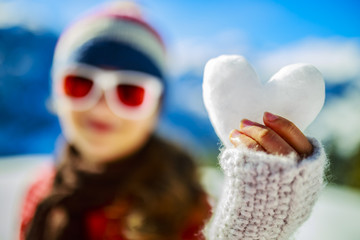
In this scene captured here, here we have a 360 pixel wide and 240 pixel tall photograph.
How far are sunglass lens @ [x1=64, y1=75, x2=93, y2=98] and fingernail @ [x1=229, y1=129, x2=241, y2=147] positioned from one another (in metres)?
0.62

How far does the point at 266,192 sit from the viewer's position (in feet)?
0.85

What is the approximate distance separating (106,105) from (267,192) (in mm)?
654

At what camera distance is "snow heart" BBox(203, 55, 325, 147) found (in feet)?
0.90

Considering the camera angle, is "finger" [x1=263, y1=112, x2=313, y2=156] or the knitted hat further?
the knitted hat

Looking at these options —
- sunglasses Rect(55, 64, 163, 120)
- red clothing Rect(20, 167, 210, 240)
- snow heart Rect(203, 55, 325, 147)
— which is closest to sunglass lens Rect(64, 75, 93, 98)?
sunglasses Rect(55, 64, 163, 120)

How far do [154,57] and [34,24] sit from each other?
1.82 meters

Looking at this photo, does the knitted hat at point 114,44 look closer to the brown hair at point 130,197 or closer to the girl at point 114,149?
the girl at point 114,149

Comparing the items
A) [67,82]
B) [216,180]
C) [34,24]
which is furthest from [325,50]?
[34,24]

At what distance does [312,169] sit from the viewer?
254mm

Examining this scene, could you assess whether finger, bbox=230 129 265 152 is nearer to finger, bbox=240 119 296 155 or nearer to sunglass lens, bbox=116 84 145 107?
finger, bbox=240 119 296 155

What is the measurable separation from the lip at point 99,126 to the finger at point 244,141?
0.61 metres

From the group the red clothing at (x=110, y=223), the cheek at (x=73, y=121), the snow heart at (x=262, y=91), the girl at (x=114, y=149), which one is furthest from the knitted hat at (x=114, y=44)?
the snow heart at (x=262, y=91)

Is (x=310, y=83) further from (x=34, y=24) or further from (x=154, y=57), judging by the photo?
(x=34, y=24)

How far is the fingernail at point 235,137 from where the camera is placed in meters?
0.27
